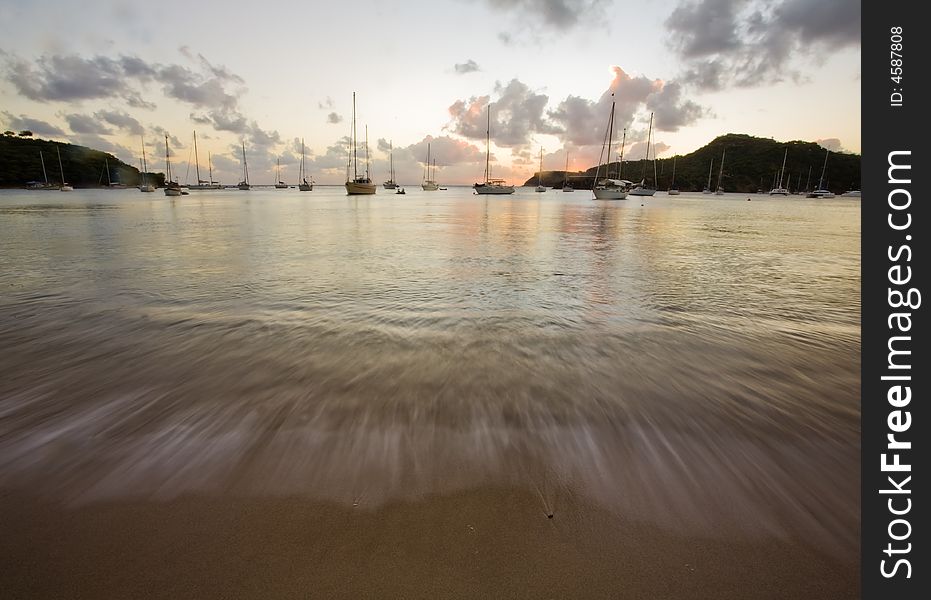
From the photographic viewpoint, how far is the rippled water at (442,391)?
9.95ft

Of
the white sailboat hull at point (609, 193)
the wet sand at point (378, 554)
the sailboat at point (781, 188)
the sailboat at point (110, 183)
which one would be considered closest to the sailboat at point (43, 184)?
the sailboat at point (110, 183)

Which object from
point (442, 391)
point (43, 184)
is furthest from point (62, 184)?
point (442, 391)

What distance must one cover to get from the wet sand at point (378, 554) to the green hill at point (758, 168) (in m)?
194

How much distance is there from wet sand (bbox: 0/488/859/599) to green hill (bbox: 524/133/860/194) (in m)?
194

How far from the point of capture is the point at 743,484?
3072 millimetres

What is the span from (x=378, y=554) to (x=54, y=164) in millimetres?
205269

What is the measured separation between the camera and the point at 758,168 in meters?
167

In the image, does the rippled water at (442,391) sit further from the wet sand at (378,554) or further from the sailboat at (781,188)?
the sailboat at (781,188)

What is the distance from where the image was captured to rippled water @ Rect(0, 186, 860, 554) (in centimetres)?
303

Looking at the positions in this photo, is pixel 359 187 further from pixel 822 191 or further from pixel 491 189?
pixel 822 191
